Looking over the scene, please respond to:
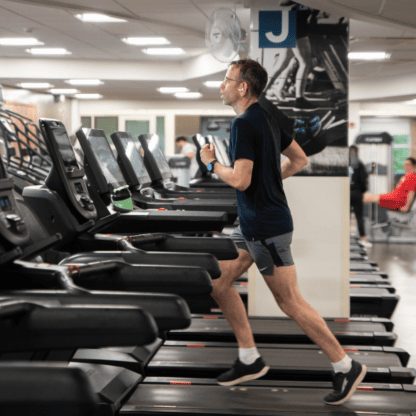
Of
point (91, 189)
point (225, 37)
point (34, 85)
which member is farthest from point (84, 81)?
point (91, 189)

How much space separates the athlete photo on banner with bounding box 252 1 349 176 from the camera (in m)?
4.12

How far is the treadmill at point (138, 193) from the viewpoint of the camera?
3.14 m

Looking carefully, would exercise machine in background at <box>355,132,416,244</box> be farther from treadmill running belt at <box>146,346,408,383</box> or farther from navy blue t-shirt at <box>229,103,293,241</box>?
navy blue t-shirt at <box>229,103,293,241</box>

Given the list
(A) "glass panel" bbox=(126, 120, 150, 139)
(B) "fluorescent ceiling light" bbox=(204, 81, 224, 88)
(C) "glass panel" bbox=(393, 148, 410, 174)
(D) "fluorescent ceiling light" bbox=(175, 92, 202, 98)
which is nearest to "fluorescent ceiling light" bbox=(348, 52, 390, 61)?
(B) "fluorescent ceiling light" bbox=(204, 81, 224, 88)

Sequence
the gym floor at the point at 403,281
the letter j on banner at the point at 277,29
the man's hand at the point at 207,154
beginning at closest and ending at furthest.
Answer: the man's hand at the point at 207,154 → the letter j on banner at the point at 277,29 → the gym floor at the point at 403,281

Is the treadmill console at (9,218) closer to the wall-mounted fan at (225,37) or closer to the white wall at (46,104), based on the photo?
the wall-mounted fan at (225,37)

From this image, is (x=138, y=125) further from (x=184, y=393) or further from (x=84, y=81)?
(x=184, y=393)

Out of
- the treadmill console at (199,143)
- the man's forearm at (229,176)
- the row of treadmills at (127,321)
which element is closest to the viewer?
the row of treadmills at (127,321)

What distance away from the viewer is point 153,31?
7.64 metres

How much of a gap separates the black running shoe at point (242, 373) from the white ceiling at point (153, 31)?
93.5 inches

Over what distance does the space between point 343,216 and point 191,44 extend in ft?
17.4

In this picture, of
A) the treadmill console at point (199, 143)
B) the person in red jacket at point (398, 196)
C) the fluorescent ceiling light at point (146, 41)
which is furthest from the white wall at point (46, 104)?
the person in red jacket at point (398, 196)

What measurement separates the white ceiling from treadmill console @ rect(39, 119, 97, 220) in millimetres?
2082

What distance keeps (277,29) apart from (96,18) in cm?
338
